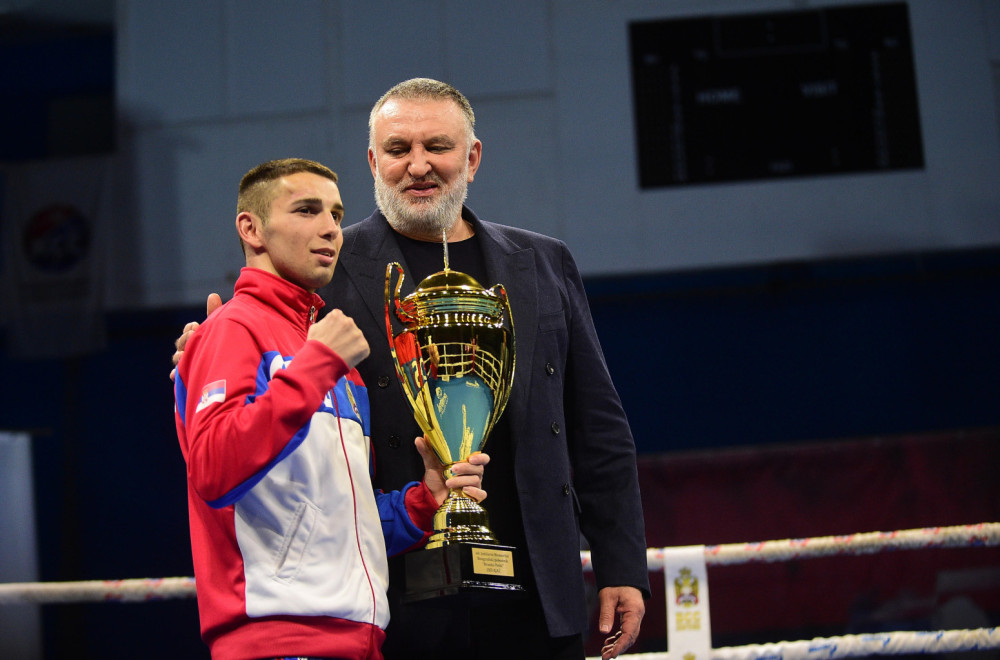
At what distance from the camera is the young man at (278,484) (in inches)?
37.1

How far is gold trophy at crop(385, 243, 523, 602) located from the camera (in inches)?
46.6

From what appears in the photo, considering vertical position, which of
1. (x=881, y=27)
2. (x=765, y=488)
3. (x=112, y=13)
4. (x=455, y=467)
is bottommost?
(x=765, y=488)

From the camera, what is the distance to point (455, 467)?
117 centimetres

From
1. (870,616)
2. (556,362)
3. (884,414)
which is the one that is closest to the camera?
(556,362)

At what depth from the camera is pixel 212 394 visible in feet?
3.20

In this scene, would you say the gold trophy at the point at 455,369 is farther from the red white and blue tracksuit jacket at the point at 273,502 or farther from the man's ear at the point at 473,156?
the man's ear at the point at 473,156

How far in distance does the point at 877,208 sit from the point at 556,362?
3.36 meters

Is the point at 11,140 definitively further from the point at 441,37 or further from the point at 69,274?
the point at 441,37

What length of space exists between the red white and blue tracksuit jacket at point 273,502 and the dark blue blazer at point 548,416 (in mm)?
257

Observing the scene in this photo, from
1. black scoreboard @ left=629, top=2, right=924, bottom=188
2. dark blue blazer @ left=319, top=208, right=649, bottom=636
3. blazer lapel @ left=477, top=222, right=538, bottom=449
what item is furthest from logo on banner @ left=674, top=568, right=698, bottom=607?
black scoreboard @ left=629, top=2, right=924, bottom=188

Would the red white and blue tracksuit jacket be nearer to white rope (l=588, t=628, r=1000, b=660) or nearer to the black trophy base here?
the black trophy base

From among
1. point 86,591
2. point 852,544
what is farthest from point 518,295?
point 86,591

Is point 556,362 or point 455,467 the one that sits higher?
point 556,362

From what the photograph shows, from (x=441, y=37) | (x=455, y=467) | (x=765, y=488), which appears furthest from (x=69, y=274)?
(x=455, y=467)
